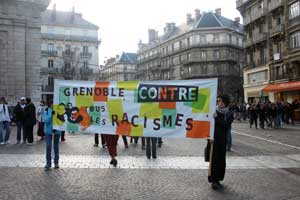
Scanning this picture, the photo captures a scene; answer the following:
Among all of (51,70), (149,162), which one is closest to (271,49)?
(149,162)

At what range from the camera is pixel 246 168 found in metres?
11.4

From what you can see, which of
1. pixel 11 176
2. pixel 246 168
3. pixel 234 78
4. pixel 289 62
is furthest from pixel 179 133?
pixel 234 78

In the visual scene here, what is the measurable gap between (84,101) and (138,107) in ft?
4.84

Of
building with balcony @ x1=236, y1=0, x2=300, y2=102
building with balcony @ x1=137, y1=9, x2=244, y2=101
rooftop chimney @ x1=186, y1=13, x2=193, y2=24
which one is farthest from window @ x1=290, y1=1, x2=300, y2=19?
rooftop chimney @ x1=186, y1=13, x2=193, y2=24

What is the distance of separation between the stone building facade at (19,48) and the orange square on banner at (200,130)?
2992 centimetres

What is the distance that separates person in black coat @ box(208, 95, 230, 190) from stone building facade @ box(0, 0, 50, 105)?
30.6 metres

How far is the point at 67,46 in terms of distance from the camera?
96.3m

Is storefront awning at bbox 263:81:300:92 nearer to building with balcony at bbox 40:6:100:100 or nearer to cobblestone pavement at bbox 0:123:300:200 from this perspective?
cobblestone pavement at bbox 0:123:300:200

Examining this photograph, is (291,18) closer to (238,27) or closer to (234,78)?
(234,78)

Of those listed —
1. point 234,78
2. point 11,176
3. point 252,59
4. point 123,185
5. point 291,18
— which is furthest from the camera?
point 234,78

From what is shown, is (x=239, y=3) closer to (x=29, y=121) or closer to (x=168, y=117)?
(x=29, y=121)

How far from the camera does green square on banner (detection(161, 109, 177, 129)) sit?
10.2 meters

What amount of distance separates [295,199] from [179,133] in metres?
3.14

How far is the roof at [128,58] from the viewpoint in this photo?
129 meters
